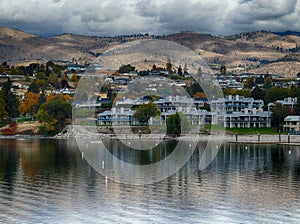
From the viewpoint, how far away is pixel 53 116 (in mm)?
116062

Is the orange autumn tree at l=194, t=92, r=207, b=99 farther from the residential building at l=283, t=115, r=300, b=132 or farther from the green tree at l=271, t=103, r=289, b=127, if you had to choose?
the residential building at l=283, t=115, r=300, b=132

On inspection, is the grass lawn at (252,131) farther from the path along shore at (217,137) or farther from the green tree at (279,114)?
the path along shore at (217,137)

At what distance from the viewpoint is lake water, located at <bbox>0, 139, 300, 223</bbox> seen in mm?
32656

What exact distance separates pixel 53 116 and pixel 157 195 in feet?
259

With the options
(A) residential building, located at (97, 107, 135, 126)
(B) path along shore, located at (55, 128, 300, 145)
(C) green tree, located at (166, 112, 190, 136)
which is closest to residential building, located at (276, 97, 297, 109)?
(B) path along shore, located at (55, 128, 300, 145)

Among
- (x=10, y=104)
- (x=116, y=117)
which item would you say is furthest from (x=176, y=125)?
(x=10, y=104)

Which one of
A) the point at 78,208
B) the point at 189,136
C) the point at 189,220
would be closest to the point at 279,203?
the point at 189,220

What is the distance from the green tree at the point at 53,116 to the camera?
11556 cm

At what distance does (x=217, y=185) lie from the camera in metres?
43.8

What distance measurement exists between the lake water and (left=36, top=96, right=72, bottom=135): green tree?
5569cm

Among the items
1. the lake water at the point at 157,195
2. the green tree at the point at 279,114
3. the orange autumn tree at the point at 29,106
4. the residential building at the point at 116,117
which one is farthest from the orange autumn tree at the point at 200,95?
the lake water at the point at 157,195

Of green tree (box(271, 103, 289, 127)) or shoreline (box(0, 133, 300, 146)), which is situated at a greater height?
green tree (box(271, 103, 289, 127))

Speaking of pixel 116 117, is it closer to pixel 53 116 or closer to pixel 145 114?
pixel 145 114

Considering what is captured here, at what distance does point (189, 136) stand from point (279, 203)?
67.0 metres
